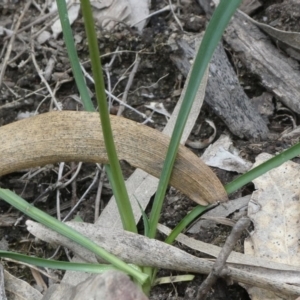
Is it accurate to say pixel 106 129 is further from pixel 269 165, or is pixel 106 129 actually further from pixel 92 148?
pixel 269 165

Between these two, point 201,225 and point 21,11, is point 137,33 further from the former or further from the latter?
point 201,225

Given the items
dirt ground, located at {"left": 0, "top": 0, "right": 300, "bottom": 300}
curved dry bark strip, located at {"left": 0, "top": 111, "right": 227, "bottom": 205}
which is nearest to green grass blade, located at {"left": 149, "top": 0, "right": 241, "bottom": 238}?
curved dry bark strip, located at {"left": 0, "top": 111, "right": 227, "bottom": 205}

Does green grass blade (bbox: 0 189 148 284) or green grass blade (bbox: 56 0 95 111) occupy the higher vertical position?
green grass blade (bbox: 56 0 95 111)

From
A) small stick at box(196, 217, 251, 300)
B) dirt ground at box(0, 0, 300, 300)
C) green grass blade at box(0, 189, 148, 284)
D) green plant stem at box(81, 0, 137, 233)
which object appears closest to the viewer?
green plant stem at box(81, 0, 137, 233)


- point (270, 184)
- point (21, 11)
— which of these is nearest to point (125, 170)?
point (270, 184)

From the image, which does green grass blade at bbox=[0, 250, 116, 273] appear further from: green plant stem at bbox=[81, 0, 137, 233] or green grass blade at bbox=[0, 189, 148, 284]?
green plant stem at bbox=[81, 0, 137, 233]

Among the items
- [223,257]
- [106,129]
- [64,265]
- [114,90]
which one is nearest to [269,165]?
[223,257]
